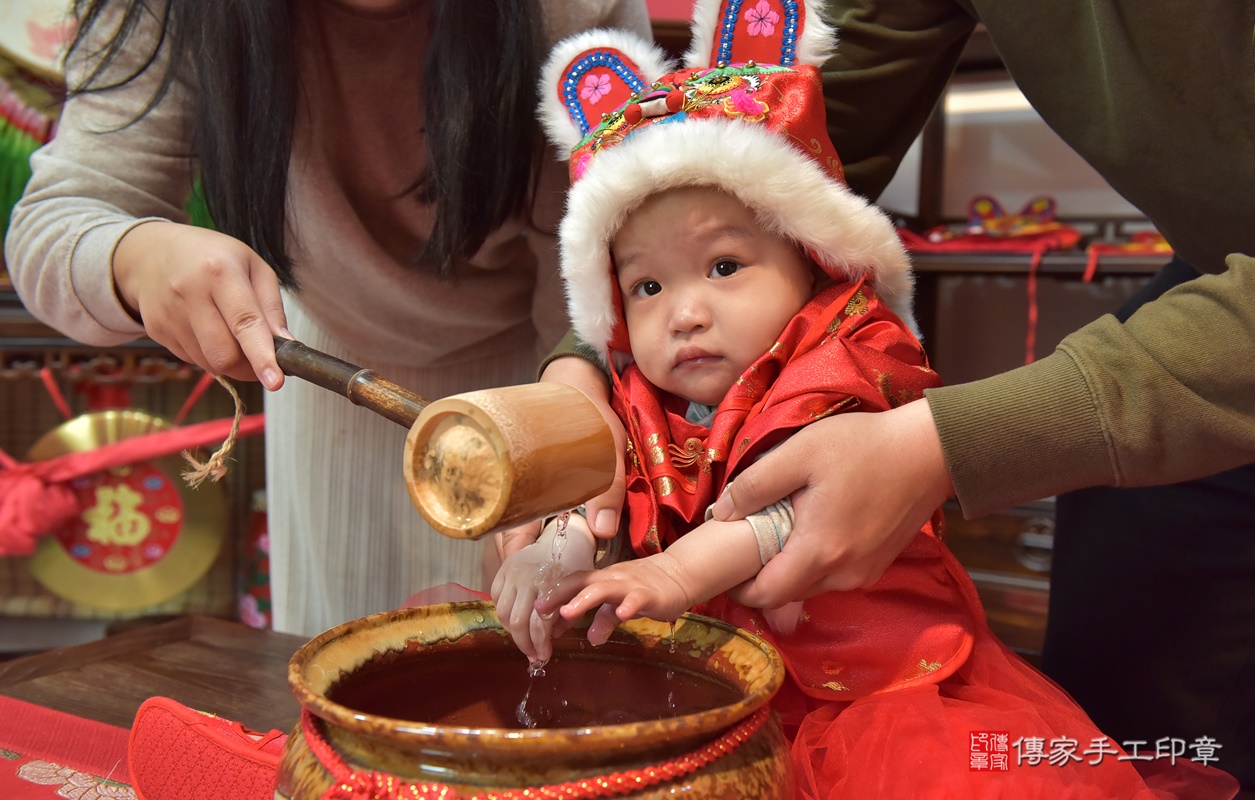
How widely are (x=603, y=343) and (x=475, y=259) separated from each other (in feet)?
1.13

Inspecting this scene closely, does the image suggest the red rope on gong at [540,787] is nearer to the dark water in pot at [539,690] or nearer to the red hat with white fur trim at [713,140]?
the dark water in pot at [539,690]

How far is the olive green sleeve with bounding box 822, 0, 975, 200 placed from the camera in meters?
1.10

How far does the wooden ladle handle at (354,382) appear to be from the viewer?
72 centimetres

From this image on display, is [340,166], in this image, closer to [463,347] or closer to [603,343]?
[463,347]

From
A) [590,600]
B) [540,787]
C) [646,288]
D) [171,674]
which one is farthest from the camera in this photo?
[171,674]

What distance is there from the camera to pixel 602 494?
804 mm

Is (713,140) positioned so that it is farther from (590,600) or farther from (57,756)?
(57,756)

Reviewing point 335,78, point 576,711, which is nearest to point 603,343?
point 576,711

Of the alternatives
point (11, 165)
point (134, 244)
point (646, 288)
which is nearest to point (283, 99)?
point (134, 244)

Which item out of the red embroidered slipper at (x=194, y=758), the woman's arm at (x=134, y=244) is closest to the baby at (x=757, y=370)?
the red embroidered slipper at (x=194, y=758)

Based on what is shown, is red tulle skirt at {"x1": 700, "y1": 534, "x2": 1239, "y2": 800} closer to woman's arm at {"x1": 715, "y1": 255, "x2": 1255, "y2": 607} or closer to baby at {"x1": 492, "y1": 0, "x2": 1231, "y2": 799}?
baby at {"x1": 492, "y1": 0, "x2": 1231, "y2": 799}

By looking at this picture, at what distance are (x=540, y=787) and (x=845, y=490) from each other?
1.16 feet

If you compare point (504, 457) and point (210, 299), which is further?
point (210, 299)

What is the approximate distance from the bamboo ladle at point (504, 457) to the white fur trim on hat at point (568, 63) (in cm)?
55
